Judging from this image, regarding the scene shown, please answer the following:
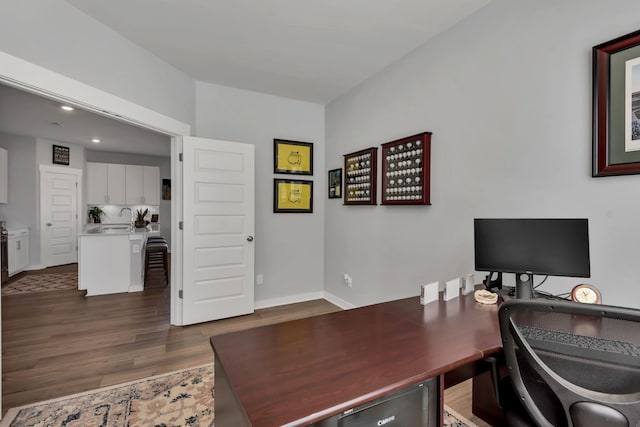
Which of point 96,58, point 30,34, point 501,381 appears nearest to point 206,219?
point 96,58

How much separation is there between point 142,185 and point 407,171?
7.00 meters

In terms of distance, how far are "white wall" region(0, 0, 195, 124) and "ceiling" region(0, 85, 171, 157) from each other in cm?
196

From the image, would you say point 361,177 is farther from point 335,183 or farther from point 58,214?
point 58,214

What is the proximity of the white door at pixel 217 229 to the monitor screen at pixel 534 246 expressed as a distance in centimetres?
249

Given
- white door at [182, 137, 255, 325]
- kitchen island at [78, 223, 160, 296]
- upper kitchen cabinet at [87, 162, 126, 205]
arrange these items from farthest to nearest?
upper kitchen cabinet at [87, 162, 126, 205] → kitchen island at [78, 223, 160, 296] → white door at [182, 137, 255, 325]

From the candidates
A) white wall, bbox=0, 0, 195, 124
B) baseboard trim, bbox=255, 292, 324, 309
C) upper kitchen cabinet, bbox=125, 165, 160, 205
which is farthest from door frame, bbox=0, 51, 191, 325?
upper kitchen cabinet, bbox=125, 165, 160, 205

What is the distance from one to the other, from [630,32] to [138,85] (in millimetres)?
3326

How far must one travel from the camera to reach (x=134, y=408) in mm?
1849

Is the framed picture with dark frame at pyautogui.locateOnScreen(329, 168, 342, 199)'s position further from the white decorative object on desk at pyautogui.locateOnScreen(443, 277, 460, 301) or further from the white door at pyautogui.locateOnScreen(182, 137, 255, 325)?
the white decorative object on desk at pyautogui.locateOnScreen(443, 277, 460, 301)

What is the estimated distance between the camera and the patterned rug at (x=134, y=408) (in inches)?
68.4

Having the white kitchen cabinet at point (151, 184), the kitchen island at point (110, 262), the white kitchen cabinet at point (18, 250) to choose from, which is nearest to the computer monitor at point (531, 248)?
the kitchen island at point (110, 262)

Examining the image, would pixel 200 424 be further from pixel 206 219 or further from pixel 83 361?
pixel 206 219

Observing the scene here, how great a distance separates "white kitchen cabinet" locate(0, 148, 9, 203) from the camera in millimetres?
5176

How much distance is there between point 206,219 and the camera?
3193 millimetres
